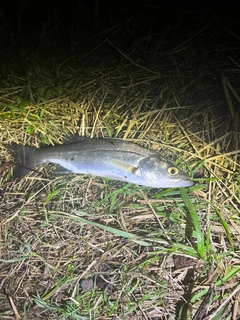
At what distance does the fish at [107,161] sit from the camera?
2391 millimetres

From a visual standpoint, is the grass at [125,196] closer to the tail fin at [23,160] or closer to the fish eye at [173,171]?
the tail fin at [23,160]

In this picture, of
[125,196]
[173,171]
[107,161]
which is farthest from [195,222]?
[107,161]

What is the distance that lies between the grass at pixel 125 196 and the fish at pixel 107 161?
10 centimetres

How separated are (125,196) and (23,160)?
2.90 ft

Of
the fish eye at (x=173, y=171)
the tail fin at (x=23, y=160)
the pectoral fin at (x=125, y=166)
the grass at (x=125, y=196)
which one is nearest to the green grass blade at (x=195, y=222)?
the grass at (x=125, y=196)

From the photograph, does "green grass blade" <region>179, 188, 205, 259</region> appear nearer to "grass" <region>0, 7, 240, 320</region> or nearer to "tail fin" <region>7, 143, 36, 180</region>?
"grass" <region>0, 7, 240, 320</region>

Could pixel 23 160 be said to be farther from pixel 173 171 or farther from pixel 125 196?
pixel 173 171

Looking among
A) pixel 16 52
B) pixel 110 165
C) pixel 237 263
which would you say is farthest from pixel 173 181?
pixel 16 52

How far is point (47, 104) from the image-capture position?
2.73 metres

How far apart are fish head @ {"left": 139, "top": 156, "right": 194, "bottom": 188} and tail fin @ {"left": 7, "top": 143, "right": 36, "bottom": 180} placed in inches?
35.2

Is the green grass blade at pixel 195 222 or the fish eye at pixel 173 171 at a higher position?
the fish eye at pixel 173 171

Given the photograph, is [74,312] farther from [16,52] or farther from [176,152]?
[16,52]

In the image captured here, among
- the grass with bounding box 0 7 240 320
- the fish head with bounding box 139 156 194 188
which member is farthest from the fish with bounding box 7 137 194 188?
the grass with bounding box 0 7 240 320

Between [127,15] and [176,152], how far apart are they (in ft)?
4.14
